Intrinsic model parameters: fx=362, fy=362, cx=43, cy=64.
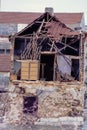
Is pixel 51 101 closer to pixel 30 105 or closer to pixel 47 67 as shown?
pixel 30 105

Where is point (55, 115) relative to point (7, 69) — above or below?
below

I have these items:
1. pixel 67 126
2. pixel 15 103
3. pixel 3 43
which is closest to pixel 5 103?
A: pixel 15 103

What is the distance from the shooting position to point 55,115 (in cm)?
2608

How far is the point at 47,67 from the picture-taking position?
95.2 feet

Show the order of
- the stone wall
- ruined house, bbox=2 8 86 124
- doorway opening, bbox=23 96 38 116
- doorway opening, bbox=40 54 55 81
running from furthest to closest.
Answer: doorway opening, bbox=40 54 55 81 < doorway opening, bbox=23 96 38 116 < ruined house, bbox=2 8 86 124 < the stone wall

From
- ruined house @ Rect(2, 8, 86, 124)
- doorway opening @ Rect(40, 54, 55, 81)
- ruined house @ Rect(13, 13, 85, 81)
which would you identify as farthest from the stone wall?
doorway opening @ Rect(40, 54, 55, 81)

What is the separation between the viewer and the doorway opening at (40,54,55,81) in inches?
1119

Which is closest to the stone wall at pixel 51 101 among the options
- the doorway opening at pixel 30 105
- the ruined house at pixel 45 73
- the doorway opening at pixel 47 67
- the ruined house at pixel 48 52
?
the ruined house at pixel 45 73

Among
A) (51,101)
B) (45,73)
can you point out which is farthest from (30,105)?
(45,73)

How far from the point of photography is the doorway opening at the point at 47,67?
28413mm

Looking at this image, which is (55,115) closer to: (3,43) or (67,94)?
(67,94)

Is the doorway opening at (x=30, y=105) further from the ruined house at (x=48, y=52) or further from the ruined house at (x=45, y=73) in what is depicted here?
the ruined house at (x=48, y=52)

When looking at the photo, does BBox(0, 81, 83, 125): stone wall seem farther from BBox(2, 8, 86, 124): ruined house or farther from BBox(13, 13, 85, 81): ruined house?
BBox(13, 13, 85, 81): ruined house

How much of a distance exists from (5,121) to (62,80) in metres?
5.19
